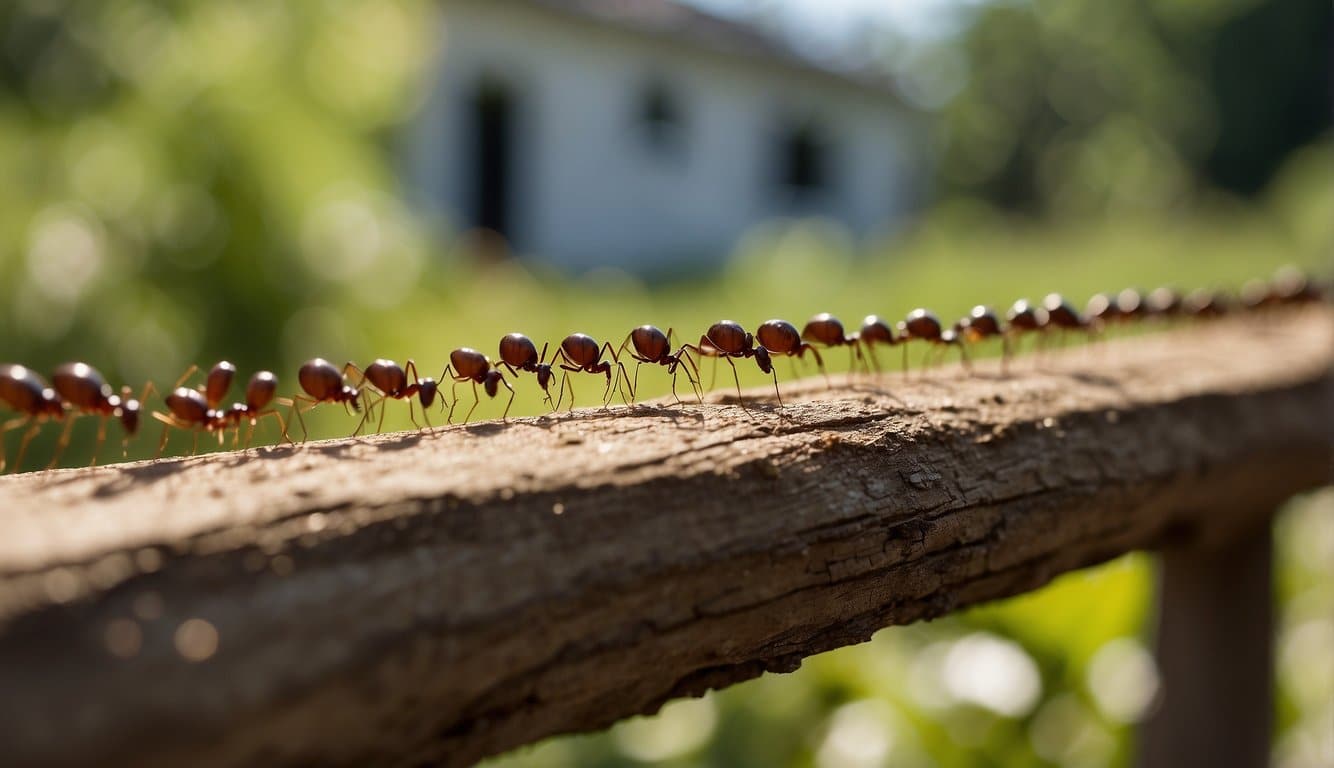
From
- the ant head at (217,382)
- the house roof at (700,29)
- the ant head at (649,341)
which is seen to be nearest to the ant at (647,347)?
the ant head at (649,341)

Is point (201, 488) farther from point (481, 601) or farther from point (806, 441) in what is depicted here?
point (806, 441)

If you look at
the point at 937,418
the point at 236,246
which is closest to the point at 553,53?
the point at 236,246

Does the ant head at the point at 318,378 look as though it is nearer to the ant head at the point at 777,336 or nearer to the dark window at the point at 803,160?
the ant head at the point at 777,336

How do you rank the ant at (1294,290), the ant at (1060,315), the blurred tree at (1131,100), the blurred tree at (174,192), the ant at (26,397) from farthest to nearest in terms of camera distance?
the blurred tree at (1131,100), the blurred tree at (174,192), the ant at (1294,290), the ant at (1060,315), the ant at (26,397)

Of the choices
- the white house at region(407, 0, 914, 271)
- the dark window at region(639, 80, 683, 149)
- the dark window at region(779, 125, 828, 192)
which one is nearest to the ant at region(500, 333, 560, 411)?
the white house at region(407, 0, 914, 271)

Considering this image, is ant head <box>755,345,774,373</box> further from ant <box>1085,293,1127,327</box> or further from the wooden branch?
ant <box>1085,293,1127,327</box>

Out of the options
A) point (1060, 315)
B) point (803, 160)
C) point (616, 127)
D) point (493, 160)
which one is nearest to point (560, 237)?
point (493, 160)

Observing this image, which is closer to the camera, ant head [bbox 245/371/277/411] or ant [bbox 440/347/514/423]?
ant head [bbox 245/371/277/411]
